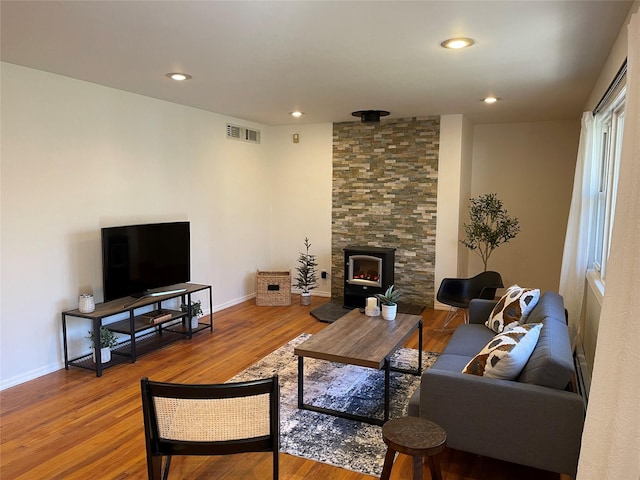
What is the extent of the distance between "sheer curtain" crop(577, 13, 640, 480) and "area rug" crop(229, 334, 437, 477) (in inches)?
51.1

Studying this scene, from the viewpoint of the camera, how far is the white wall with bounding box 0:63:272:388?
3498 millimetres

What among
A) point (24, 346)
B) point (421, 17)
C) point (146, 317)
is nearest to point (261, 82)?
point (421, 17)

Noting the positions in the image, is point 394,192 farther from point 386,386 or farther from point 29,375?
point 29,375

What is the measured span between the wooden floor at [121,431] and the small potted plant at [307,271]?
1750mm

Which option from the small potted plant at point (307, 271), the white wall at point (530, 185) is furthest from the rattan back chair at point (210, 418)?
the white wall at point (530, 185)

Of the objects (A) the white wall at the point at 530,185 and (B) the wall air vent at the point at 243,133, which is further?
(A) the white wall at the point at 530,185

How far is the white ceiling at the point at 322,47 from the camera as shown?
91.4 inches

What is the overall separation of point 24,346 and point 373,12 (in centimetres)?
350

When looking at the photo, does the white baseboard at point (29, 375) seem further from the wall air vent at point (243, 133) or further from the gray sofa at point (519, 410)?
the wall air vent at point (243, 133)

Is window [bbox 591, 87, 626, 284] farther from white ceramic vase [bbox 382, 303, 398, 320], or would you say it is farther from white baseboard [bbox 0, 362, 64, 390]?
white baseboard [bbox 0, 362, 64, 390]

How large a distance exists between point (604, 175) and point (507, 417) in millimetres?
2638

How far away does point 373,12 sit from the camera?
2326 millimetres

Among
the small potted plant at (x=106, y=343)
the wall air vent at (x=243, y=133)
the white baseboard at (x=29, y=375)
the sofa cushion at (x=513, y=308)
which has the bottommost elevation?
the white baseboard at (x=29, y=375)

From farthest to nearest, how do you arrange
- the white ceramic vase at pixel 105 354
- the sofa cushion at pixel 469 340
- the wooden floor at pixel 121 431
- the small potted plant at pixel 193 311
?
the small potted plant at pixel 193 311
the white ceramic vase at pixel 105 354
the sofa cushion at pixel 469 340
the wooden floor at pixel 121 431
